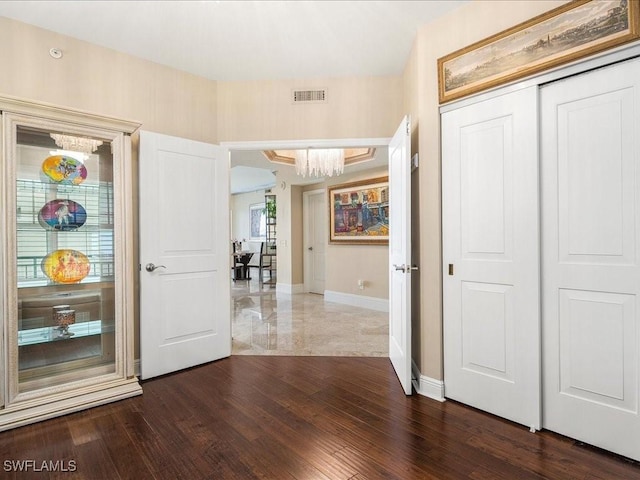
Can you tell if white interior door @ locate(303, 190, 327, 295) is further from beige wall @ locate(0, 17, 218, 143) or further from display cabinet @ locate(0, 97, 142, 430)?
display cabinet @ locate(0, 97, 142, 430)

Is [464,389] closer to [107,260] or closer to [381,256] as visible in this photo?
[107,260]

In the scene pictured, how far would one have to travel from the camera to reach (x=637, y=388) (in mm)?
1732

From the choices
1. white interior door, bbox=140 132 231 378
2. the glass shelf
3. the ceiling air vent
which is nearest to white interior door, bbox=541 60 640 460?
the ceiling air vent

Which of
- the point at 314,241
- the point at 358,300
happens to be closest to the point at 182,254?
the point at 358,300

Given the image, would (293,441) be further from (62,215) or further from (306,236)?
(306,236)

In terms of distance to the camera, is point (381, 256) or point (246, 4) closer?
point (246, 4)

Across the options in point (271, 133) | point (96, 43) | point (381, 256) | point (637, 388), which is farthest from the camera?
point (381, 256)

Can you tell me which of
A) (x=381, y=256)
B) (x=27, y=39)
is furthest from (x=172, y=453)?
(x=381, y=256)

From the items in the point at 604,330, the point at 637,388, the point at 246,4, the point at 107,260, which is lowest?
the point at 637,388

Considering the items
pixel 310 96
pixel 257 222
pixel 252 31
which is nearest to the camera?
pixel 252 31

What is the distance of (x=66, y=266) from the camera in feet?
8.28

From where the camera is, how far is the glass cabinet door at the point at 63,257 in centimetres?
233

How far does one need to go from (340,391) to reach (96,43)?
3.40 meters

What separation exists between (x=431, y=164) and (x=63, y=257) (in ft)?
9.27
